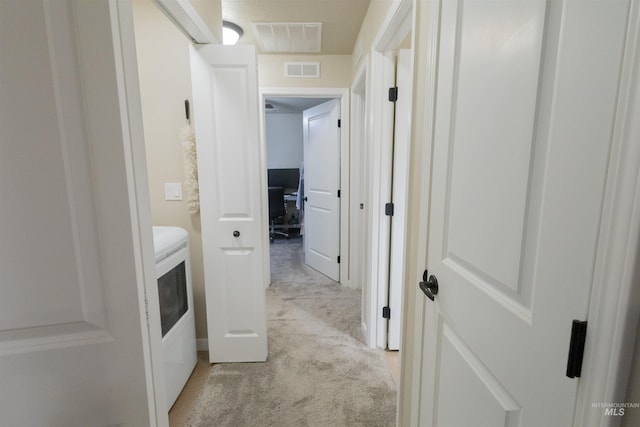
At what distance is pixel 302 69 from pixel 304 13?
0.80 meters

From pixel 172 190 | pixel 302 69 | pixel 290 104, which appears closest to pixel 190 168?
pixel 172 190

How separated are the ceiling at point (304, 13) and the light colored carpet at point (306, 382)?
2.60 metres

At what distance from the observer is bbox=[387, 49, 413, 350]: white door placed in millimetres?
1894

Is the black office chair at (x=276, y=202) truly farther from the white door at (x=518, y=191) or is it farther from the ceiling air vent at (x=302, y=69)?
the white door at (x=518, y=191)

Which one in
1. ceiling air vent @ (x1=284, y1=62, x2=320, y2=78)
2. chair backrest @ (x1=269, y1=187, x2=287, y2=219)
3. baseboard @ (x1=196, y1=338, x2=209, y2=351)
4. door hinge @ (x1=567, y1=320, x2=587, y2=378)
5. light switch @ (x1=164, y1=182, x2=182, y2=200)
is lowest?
baseboard @ (x1=196, y1=338, x2=209, y2=351)

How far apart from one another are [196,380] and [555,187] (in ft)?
7.18

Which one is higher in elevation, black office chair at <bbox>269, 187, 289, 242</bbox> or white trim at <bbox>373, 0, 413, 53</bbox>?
white trim at <bbox>373, 0, 413, 53</bbox>

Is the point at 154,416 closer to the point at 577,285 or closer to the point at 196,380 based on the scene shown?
the point at 577,285

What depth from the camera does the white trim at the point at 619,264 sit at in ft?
1.28

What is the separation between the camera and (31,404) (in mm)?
617

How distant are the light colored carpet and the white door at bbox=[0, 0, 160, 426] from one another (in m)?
1.15

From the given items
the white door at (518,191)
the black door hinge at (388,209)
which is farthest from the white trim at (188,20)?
the black door hinge at (388,209)

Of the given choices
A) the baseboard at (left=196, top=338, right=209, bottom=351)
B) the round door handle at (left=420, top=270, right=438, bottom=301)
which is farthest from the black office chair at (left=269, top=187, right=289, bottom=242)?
the round door handle at (left=420, top=270, right=438, bottom=301)

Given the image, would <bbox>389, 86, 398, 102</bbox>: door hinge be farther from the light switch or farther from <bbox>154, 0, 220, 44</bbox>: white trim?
the light switch
